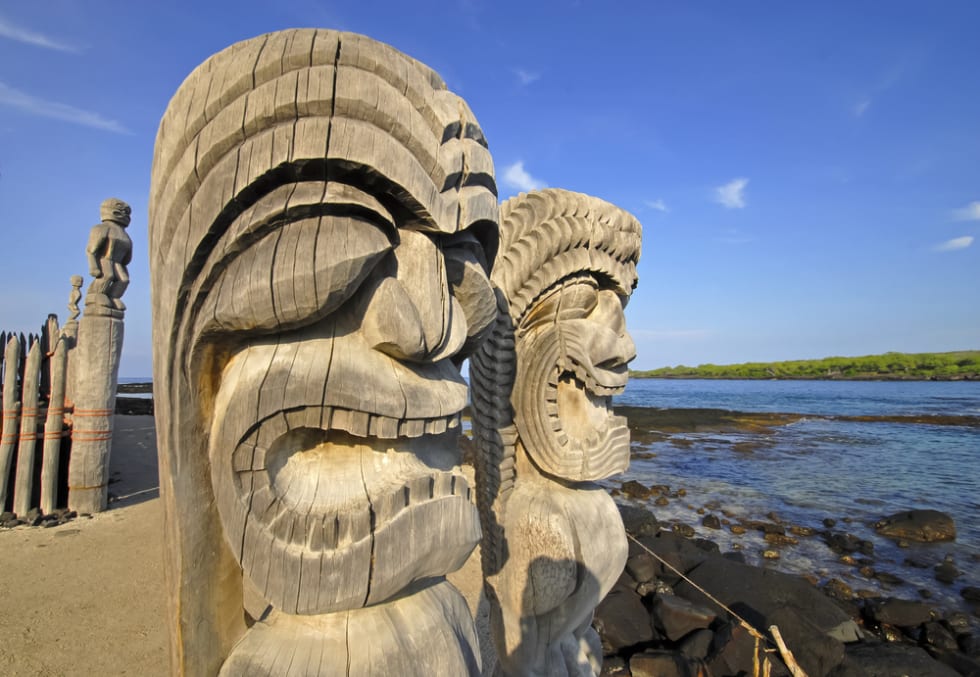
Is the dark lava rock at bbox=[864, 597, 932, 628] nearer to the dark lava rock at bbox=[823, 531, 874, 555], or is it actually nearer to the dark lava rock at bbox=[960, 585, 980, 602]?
the dark lava rock at bbox=[960, 585, 980, 602]

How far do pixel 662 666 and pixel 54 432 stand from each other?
690cm

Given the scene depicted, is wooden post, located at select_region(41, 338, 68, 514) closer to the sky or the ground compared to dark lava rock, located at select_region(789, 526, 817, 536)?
closer to the sky

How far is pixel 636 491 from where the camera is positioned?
35.0 ft

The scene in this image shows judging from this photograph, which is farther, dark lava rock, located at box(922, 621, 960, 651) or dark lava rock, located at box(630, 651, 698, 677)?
dark lava rock, located at box(922, 621, 960, 651)

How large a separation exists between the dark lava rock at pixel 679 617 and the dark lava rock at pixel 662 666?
0.51 meters

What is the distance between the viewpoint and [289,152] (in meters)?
1.09

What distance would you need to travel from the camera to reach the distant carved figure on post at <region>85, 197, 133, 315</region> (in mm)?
6141

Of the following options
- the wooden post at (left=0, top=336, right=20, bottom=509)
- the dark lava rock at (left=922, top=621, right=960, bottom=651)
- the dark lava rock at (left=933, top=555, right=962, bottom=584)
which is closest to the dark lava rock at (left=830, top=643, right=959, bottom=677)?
the dark lava rock at (left=922, top=621, right=960, bottom=651)

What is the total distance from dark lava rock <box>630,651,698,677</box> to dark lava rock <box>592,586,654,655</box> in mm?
361

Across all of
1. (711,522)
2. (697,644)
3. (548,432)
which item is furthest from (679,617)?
(711,522)

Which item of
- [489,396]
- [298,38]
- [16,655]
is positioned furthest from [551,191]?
[16,655]

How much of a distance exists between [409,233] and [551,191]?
4.79ft

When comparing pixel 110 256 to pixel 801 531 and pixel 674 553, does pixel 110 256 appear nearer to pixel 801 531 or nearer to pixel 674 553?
pixel 674 553

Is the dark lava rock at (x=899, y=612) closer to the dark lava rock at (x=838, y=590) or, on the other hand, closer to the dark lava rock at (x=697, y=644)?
the dark lava rock at (x=838, y=590)
